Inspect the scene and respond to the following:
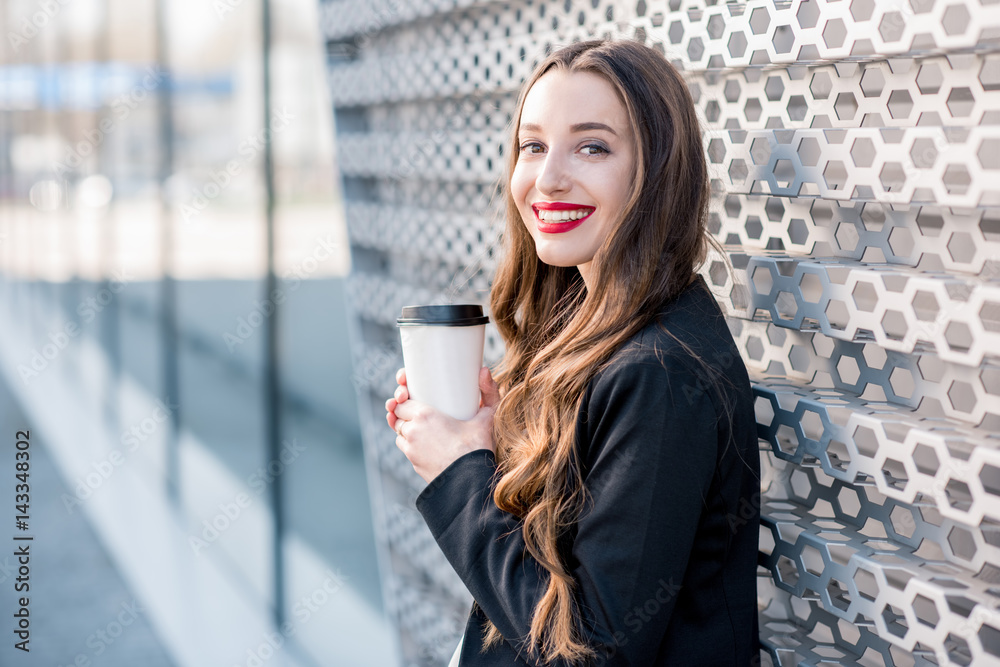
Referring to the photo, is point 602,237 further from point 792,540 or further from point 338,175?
point 338,175

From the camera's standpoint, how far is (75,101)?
724 centimetres

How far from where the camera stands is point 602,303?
145 cm

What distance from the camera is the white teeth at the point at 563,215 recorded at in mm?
1541

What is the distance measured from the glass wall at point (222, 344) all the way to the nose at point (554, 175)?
244cm

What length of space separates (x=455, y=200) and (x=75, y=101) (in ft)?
18.2

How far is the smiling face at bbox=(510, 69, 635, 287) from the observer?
148 centimetres
